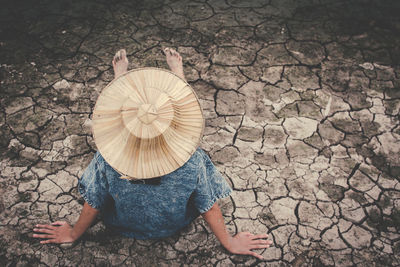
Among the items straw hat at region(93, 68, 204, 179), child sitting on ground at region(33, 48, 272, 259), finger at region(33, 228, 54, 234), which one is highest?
straw hat at region(93, 68, 204, 179)

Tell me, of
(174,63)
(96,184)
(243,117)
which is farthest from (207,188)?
(243,117)

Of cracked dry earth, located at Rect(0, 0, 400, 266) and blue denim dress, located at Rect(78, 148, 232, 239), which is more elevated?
blue denim dress, located at Rect(78, 148, 232, 239)

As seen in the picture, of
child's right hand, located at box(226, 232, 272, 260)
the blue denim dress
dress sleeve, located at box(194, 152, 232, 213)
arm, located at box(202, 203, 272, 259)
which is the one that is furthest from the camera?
child's right hand, located at box(226, 232, 272, 260)

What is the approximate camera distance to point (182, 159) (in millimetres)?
1136

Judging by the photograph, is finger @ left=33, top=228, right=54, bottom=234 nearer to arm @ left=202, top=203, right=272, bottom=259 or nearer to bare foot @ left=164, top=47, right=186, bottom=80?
arm @ left=202, top=203, right=272, bottom=259

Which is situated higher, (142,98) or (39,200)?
(142,98)

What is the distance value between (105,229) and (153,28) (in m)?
2.19

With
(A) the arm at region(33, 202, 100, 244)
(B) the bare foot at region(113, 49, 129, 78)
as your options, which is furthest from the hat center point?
(A) the arm at region(33, 202, 100, 244)

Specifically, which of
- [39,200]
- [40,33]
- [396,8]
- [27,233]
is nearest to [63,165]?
[39,200]

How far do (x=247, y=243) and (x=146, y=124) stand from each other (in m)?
1.22

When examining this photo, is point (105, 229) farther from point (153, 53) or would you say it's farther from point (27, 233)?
point (153, 53)

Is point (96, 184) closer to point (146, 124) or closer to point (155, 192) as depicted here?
point (155, 192)

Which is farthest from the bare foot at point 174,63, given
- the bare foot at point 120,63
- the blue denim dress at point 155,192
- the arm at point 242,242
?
the arm at point 242,242

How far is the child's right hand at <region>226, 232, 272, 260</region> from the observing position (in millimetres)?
1863
